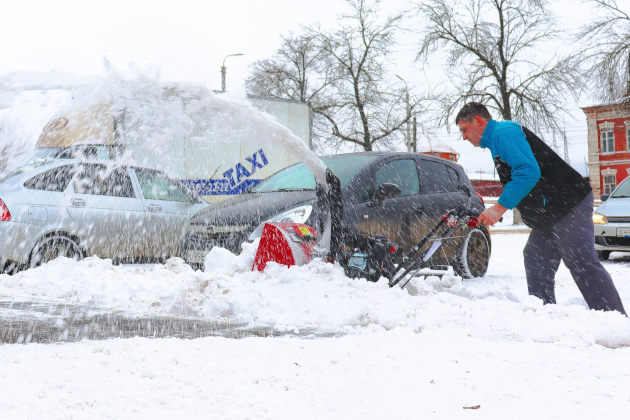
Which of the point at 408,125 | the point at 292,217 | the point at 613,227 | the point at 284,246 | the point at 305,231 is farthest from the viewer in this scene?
the point at 408,125

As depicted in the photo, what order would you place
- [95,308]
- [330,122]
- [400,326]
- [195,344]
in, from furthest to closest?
[330,122], [95,308], [400,326], [195,344]

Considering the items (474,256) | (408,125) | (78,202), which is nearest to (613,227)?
(474,256)

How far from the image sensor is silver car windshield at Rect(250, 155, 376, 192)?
6.46 meters

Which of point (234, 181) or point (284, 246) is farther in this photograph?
point (234, 181)

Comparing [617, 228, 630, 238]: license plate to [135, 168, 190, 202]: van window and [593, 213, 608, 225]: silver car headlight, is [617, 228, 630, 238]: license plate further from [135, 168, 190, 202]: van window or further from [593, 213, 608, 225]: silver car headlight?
[135, 168, 190, 202]: van window

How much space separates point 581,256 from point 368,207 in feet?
7.26

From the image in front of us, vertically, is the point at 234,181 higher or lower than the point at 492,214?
higher

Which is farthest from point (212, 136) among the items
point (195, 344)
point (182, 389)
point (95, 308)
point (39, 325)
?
point (182, 389)

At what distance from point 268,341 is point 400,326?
939 mm

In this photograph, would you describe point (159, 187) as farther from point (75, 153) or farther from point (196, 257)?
point (196, 257)

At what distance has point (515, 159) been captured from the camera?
4371mm

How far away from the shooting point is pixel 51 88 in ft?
19.1

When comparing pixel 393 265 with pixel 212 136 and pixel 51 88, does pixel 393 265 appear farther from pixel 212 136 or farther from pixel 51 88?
pixel 212 136

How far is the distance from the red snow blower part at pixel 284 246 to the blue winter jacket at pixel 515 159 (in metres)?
1.71
